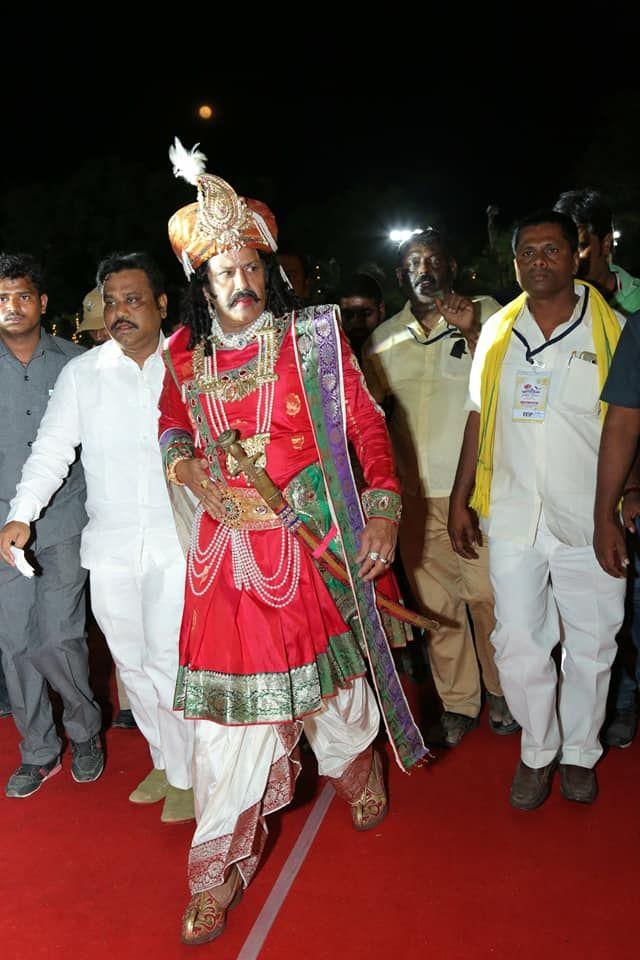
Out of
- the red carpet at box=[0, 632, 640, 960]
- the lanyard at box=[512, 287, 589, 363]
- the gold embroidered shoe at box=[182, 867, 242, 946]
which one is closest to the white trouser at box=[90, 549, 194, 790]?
the red carpet at box=[0, 632, 640, 960]

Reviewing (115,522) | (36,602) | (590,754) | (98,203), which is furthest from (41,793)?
(98,203)

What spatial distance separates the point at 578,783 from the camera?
12.1 feet

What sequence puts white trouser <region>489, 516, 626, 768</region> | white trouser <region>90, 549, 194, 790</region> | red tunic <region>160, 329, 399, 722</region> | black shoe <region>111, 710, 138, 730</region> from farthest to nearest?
black shoe <region>111, 710, 138, 730</region> → white trouser <region>90, 549, 194, 790</region> → white trouser <region>489, 516, 626, 768</region> → red tunic <region>160, 329, 399, 722</region>

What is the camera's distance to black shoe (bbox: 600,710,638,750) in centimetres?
413

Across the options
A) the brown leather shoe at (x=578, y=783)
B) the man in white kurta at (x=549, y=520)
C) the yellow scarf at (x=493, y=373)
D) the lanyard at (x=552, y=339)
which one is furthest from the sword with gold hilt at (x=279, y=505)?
the lanyard at (x=552, y=339)

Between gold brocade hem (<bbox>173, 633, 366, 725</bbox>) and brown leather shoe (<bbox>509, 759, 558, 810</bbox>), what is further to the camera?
brown leather shoe (<bbox>509, 759, 558, 810</bbox>)

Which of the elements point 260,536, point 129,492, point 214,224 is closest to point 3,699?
point 129,492

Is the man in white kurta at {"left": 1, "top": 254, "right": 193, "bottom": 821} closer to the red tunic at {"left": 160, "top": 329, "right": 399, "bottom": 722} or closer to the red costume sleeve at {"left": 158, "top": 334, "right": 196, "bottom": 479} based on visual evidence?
the red costume sleeve at {"left": 158, "top": 334, "right": 196, "bottom": 479}

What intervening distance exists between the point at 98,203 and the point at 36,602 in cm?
1915

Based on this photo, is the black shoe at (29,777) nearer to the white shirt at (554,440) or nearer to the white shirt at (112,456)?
the white shirt at (112,456)

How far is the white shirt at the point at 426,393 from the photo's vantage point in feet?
14.5

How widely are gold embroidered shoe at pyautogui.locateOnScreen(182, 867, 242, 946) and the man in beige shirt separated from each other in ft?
4.98

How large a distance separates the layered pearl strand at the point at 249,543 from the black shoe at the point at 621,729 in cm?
175

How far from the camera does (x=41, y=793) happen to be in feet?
13.6
